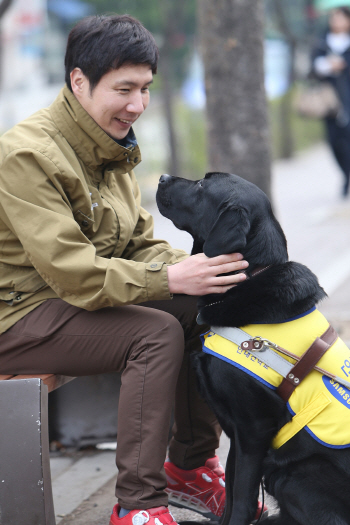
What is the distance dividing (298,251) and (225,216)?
4.72 metres

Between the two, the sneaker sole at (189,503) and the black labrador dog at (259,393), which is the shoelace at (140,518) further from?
the sneaker sole at (189,503)

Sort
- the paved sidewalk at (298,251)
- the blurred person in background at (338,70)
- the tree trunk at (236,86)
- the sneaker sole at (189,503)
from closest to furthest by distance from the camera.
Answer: the sneaker sole at (189,503)
the paved sidewalk at (298,251)
the tree trunk at (236,86)
the blurred person in background at (338,70)

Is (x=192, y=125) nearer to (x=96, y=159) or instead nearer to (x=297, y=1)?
(x=96, y=159)

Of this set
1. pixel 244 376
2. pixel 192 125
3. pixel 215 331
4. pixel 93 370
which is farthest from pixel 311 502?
pixel 192 125

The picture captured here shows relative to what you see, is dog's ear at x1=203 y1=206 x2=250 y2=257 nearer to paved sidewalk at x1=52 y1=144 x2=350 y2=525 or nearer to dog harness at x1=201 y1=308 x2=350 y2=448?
dog harness at x1=201 y1=308 x2=350 y2=448

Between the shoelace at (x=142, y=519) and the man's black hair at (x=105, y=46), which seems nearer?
the shoelace at (x=142, y=519)

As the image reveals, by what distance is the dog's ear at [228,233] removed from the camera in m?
2.26

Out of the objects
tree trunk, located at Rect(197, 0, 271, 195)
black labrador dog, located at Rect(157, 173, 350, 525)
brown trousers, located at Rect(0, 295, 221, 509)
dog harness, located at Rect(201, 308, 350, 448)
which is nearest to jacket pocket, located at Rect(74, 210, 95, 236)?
brown trousers, located at Rect(0, 295, 221, 509)

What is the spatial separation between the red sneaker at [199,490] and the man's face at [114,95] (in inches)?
55.8

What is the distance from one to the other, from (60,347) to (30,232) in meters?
0.44

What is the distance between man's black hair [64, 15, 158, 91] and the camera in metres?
2.35

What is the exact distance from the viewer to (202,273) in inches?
88.4

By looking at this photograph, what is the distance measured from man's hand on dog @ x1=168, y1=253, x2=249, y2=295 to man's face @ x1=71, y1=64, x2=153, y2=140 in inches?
24.8

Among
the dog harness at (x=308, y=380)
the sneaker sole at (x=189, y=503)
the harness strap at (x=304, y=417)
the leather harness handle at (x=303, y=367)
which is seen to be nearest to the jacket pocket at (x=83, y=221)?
the dog harness at (x=308, y=380)
